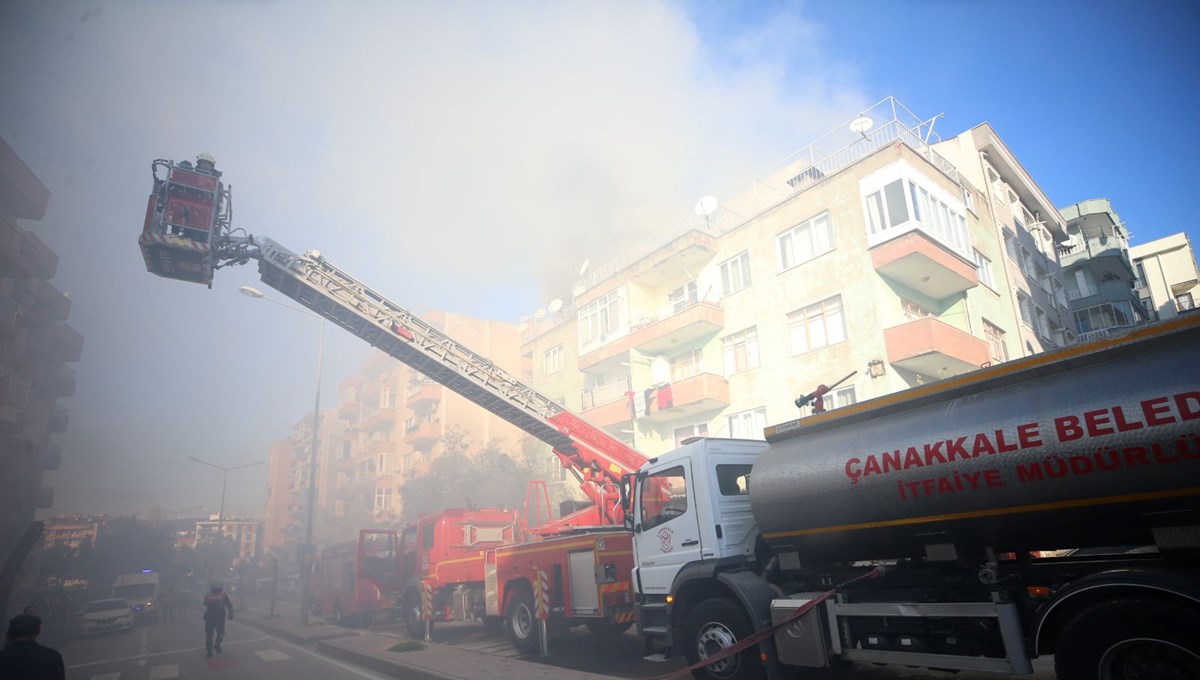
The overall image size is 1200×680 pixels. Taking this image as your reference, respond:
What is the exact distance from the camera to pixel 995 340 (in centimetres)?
2128

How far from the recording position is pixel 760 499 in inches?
259

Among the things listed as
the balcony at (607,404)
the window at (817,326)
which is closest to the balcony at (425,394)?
the balcony at (607,404)

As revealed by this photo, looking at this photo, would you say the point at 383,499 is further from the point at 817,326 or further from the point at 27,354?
the point at 817,326

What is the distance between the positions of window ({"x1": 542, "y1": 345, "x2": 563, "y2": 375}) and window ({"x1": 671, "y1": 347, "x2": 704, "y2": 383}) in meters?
9.84

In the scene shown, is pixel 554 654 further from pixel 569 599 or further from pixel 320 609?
pixel 320 609

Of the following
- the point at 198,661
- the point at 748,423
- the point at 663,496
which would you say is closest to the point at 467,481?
the point at 748,423

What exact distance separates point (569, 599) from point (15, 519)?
3498 centimetres

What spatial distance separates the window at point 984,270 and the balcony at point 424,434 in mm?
34081

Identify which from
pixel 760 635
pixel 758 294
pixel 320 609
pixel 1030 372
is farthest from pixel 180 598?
pixel 1030 372

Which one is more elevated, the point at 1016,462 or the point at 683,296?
the point at 683,296

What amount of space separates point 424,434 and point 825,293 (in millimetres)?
32533

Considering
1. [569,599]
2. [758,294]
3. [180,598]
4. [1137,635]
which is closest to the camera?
[1137,635]

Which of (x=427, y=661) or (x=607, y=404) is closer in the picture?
(x=427, y=661)

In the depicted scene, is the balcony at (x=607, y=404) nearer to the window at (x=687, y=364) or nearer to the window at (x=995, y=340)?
the window at (x=687, y=364)
